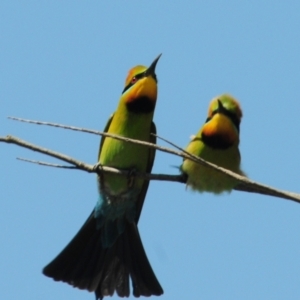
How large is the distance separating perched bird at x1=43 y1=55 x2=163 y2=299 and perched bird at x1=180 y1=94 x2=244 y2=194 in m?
0.29

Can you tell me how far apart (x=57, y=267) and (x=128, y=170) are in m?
0.50

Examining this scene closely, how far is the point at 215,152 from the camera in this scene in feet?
9.97

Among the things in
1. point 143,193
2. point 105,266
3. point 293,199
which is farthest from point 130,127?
point 293,199

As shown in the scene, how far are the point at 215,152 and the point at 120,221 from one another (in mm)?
650

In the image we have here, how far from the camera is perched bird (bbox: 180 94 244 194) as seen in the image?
9.87ft

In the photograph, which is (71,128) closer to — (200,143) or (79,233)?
(200,143)

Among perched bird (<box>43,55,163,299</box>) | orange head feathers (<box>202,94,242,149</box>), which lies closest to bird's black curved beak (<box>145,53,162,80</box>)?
perched bird (<box>43,55,163,299</box>)

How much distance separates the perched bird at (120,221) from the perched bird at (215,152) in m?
0.29

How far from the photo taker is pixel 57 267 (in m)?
3.29

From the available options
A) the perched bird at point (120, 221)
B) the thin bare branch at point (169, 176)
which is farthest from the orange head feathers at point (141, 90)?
the thin bare branch at point (169, 176)

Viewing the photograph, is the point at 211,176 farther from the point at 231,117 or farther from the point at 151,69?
the point at 151,69

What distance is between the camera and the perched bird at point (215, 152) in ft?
9.87

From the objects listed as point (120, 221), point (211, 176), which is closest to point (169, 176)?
point (211, 176)

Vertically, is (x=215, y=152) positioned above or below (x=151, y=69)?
below
